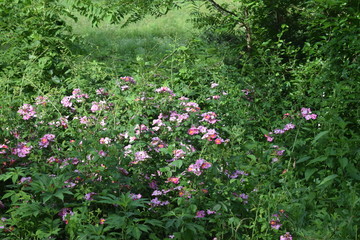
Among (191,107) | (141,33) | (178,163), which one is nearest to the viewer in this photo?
(178,163)

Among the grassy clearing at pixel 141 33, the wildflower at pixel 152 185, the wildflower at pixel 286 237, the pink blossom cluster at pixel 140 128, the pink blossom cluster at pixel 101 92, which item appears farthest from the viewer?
the grassy clearing at pixel 141 33

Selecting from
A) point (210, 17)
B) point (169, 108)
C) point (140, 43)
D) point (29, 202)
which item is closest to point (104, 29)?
point (140, 43)

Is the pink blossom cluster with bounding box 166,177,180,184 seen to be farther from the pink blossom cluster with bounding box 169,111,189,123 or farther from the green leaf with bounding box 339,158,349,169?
the green leaf with bounding box 339,158,349,169

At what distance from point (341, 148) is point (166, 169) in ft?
3.45

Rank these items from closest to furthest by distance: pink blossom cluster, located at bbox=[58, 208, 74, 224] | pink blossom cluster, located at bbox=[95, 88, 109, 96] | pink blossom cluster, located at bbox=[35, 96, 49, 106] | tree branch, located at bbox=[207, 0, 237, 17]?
pink blossom cluster, located at bbox=[58, 208, 74, 224] → pink blossom cluster, located at bbox=[35, 96, 49, 106] → pink blossom cluster, located at bbox=[95, 88, 109, 96] → tree branch, located at bbox=[207, 0, 237, 17]

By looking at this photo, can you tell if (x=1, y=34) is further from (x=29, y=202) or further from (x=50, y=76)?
(x=29, y=202)

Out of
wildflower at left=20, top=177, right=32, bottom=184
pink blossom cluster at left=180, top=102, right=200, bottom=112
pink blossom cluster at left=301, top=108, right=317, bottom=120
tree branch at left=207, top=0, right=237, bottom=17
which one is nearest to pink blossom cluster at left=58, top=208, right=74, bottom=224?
wildflower at left=20, top=177, right=32, bottom=184

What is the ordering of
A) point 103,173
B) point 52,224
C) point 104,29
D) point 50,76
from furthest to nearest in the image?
point 104,29 < point 50,76 < point 103,173 < point 52,224

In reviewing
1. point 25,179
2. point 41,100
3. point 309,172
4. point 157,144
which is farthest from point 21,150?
point 309,172

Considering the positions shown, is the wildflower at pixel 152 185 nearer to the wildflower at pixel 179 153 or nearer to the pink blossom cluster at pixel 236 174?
the wildflower at pixel 179 153

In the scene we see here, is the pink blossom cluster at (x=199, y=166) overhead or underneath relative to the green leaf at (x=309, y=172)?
underneath

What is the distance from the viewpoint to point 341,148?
279 cm

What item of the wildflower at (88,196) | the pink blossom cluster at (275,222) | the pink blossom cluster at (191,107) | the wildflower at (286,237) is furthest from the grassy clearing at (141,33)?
the wildflower at (286,237)

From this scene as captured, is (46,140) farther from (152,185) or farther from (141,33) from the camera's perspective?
(141,33)
